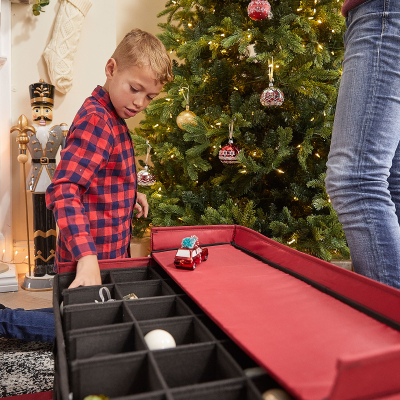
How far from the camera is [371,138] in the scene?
79 centimetres

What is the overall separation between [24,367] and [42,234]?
1044 mm

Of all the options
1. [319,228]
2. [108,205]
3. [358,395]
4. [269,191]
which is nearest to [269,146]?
[269,191]

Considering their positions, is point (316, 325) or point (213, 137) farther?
point (213, 137)

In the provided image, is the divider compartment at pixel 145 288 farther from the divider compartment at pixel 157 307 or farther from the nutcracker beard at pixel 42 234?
the nutcracker beard at pixel 42 234

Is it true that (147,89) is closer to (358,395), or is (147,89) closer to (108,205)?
(108,205)

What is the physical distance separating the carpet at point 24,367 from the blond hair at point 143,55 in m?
0.96

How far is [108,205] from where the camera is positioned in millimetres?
1081

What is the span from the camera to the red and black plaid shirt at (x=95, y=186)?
859mm

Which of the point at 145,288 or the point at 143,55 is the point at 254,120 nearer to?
the point at 143,55

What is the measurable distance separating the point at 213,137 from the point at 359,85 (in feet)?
4.02

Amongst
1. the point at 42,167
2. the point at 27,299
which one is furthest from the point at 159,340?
the point at 42,167

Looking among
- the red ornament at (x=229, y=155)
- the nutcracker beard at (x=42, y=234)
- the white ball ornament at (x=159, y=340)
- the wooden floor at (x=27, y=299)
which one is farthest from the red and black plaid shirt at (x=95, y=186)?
the nutcracker beard at (x=42, y=234)

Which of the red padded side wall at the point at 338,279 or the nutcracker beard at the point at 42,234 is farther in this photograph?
the nutcracker beard at the point at 42,234

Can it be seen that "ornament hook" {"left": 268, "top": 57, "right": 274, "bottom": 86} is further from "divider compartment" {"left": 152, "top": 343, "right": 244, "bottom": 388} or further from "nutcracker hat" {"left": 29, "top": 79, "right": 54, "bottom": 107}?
"divider compartment" {"left": 152, "top": 343, "right": 244, "bottom": 388}
